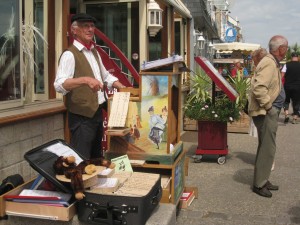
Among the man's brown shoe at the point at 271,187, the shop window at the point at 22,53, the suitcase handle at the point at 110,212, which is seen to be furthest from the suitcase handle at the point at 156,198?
the man's brown shoe at the point at 271,187

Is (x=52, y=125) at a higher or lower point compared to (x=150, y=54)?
lower

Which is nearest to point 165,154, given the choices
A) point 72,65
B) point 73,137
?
point 73,137

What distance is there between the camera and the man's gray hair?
514 centimetres

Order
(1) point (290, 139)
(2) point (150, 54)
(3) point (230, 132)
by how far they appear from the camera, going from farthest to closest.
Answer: (3) point (230, 132), (1) point (290, 139), (2) point (150, 54)

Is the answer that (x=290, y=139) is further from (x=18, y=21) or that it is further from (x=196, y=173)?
(x=18, y=21)

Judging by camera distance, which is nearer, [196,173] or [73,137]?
[73,137]

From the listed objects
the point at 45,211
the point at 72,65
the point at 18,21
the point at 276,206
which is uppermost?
the point at 18,21

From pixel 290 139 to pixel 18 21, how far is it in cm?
665

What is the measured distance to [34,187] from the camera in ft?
10.6

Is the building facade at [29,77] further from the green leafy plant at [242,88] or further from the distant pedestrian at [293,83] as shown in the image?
the distant pedestrian at [293,83]

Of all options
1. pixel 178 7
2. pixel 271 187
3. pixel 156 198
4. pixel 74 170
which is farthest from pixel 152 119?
pixel 178 7

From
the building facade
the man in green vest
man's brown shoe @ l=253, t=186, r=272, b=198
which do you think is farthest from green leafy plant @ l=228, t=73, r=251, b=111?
the man in green vest

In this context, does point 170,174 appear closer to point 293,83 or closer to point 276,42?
point 276,42

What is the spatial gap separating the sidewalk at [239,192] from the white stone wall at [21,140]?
1681 millimetres
